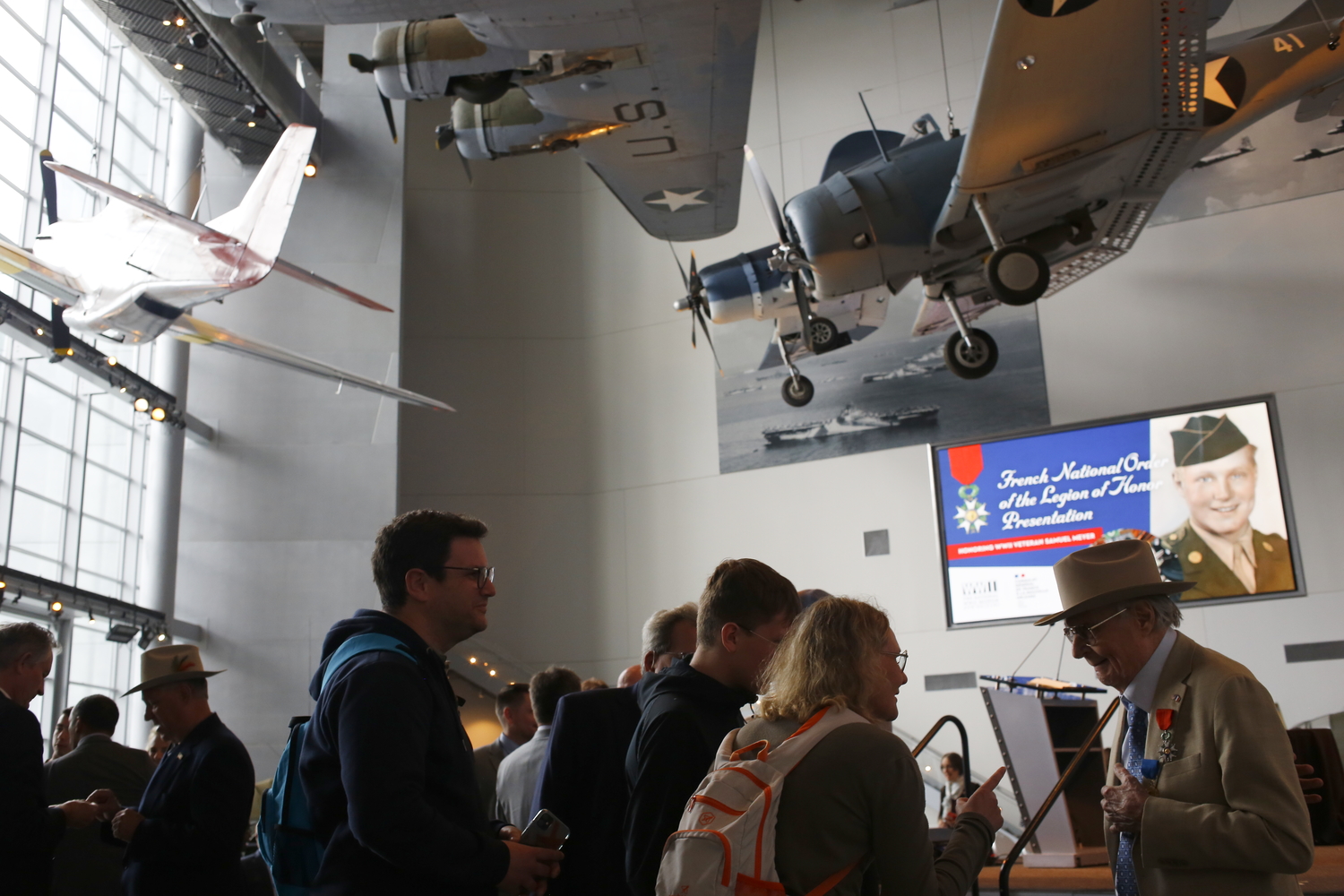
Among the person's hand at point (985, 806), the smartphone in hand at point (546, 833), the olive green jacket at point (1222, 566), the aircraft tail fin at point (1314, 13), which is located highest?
the aircraft tail fin at point (1314, 13)

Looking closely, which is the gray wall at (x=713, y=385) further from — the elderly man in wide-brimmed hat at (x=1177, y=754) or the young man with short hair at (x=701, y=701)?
the young man with short hair at (x=701, y=701)

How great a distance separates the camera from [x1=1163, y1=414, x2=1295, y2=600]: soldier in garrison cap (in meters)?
10.7

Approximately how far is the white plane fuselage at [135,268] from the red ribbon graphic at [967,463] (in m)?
8.19

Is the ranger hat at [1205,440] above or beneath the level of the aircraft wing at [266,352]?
beneath

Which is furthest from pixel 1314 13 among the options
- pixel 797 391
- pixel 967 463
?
pixel 797 391

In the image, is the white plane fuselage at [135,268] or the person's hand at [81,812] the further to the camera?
the white plane fuselage at [135,268]

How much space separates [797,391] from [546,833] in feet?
35.3

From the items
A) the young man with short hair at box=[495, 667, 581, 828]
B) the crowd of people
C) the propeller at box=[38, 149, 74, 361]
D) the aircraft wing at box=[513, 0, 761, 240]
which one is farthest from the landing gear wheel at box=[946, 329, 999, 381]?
the crowd of people

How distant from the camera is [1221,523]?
10.9 meters

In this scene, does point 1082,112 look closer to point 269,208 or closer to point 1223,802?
point 1223,802

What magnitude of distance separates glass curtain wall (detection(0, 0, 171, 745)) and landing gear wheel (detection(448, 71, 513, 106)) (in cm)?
450

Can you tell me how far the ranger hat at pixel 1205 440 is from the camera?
11102mm

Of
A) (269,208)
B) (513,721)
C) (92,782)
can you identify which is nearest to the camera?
(92,782)

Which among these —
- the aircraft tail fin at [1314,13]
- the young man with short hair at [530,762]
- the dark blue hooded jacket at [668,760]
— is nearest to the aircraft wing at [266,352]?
the young man with short hair at [530,762]
